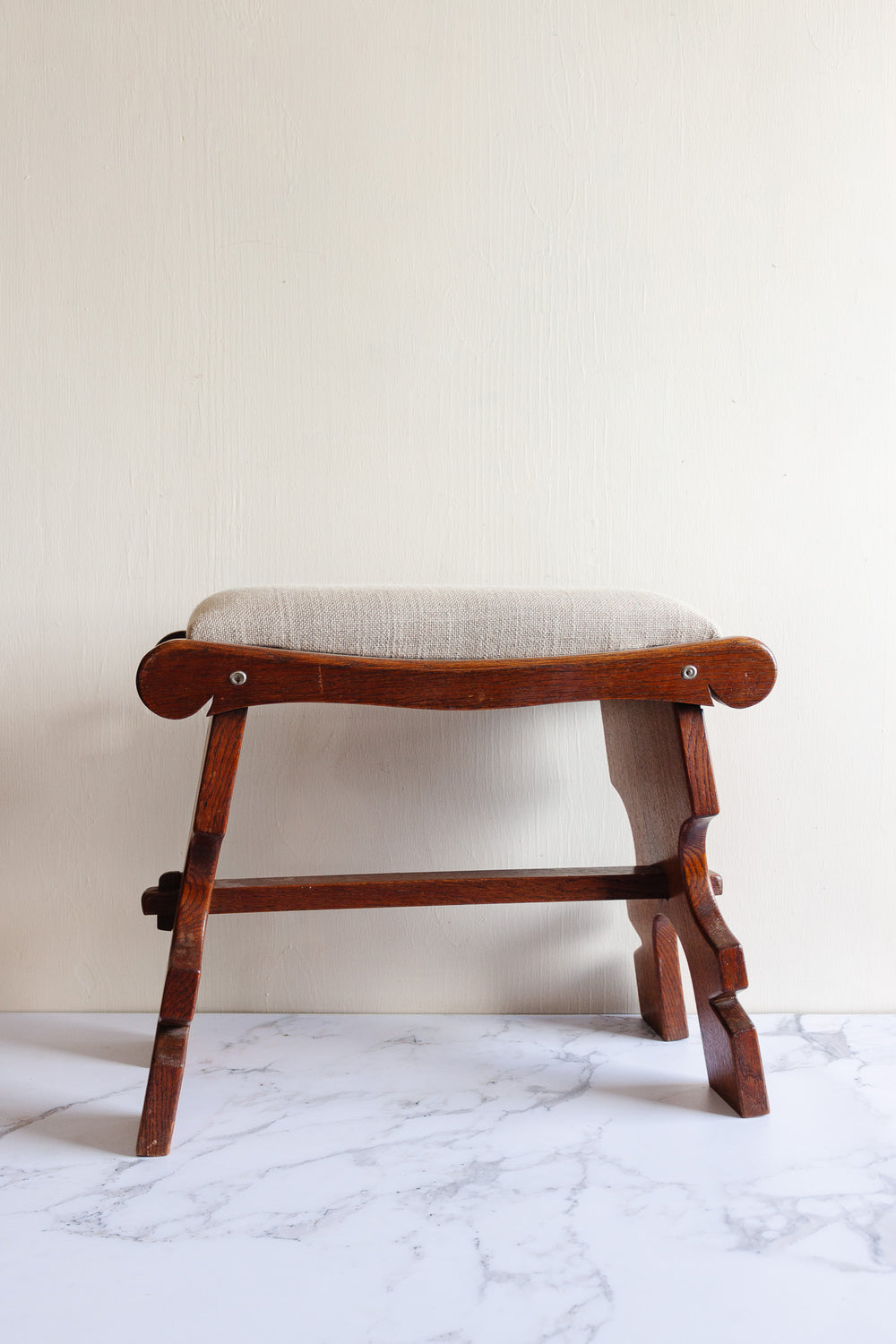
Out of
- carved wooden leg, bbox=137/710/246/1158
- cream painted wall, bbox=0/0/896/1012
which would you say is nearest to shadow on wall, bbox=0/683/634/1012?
cream painted wall, bbox=0/0/896/1012

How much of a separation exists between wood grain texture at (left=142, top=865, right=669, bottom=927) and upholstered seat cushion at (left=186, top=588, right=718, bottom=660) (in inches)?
8.4

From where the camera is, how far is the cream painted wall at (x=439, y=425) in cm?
101

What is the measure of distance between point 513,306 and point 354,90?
284mm

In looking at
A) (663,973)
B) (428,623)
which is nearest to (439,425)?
(428,623)

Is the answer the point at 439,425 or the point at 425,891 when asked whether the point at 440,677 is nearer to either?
the point at 425,891

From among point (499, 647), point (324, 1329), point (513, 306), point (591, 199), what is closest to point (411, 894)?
point (499, 647)

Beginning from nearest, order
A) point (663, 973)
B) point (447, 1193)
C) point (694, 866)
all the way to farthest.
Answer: point (447, 1193), point (694, 866), point (663, 973)

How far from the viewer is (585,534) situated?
1.02 m

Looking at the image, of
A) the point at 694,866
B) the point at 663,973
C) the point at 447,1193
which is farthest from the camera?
the point at 663,973

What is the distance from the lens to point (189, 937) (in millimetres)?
739

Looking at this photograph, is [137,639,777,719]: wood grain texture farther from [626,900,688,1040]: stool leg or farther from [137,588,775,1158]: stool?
[626,900,688,1040]: stool leg

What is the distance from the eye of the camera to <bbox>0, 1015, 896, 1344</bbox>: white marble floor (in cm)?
54

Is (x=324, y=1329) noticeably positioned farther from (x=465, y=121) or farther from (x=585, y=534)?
(x=465, y=121)

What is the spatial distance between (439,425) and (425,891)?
0.50 meters
